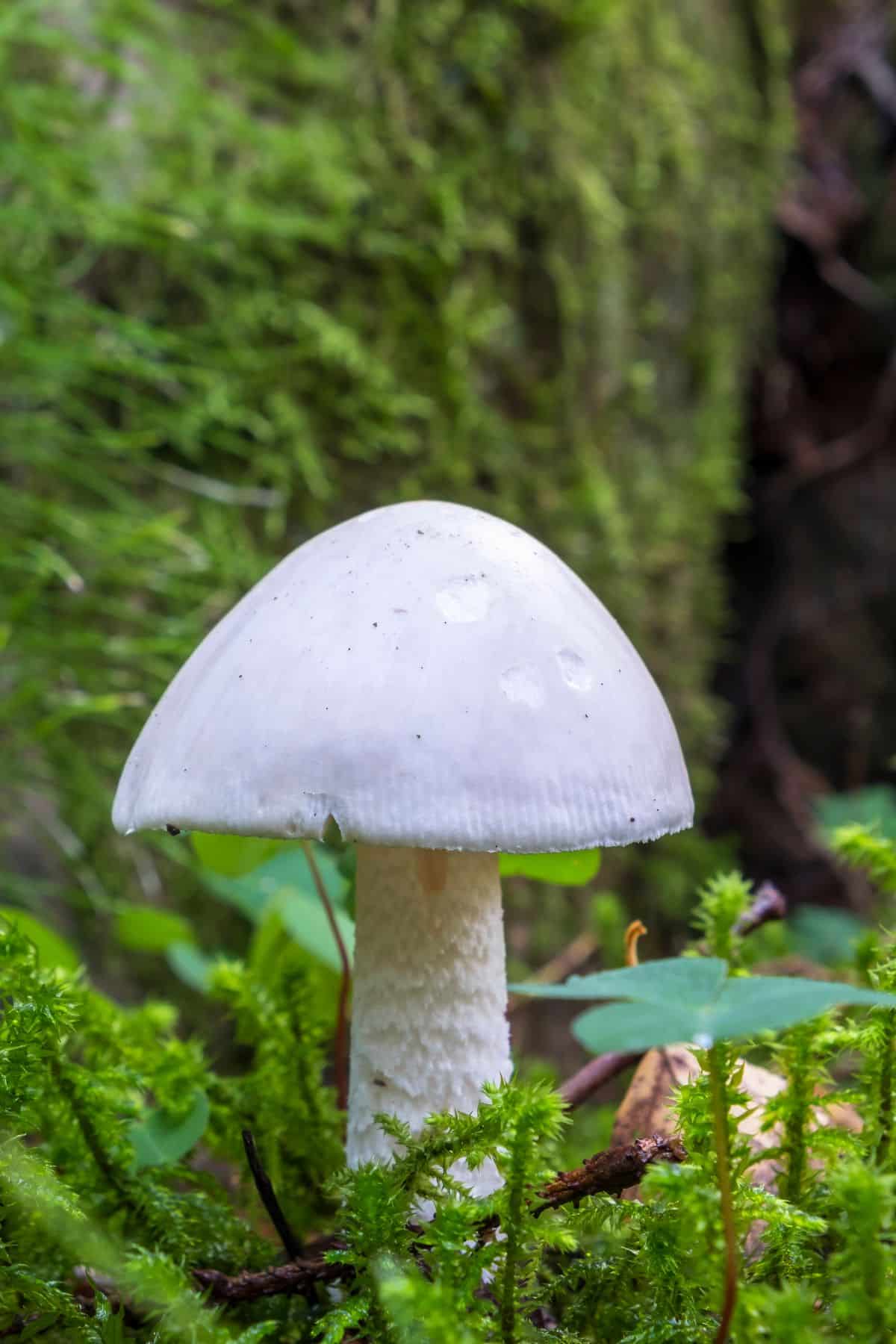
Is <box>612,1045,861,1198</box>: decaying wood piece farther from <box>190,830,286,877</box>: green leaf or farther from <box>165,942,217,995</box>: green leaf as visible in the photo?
<box>165,942,217,995</box>: green leaf

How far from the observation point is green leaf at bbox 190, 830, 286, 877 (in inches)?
46.9

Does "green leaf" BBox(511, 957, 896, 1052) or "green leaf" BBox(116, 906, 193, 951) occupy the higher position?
"green leaf" BBox(511, 957, 896, 1052)

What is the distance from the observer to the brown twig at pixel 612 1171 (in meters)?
0.80

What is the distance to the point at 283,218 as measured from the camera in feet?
6.58

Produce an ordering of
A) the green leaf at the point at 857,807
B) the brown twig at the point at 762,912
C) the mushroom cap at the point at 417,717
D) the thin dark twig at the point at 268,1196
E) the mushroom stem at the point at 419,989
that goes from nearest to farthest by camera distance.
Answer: the mushroom cap at the point at 417,717 → the thin dark twig at the point at 268,1196 → the mushroom stem at the point at 419,989 → the brown twig at the point at 762,912 → the green leaf at the point at 857,807

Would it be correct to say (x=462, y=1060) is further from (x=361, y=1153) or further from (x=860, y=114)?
(x=860, y=114)

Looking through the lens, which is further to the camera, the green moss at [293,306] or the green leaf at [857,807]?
the green leaf at [857,807]

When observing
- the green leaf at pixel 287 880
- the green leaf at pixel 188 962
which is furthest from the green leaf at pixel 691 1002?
the green leaf at pixel 188 962

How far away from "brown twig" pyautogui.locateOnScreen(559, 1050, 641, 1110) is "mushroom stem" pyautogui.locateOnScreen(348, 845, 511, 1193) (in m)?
0.19

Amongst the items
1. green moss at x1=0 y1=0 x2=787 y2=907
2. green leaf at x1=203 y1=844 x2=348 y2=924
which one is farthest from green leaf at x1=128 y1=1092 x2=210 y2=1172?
green moss at x1=0 y1=0 x2=787 y2=907

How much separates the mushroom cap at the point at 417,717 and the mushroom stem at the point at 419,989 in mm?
210

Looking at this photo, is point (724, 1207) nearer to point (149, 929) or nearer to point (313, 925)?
point (313, 925)

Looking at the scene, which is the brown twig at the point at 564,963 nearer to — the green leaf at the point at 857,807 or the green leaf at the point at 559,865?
the green leaf at the point at 559,865

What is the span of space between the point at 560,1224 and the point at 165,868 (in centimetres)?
136
